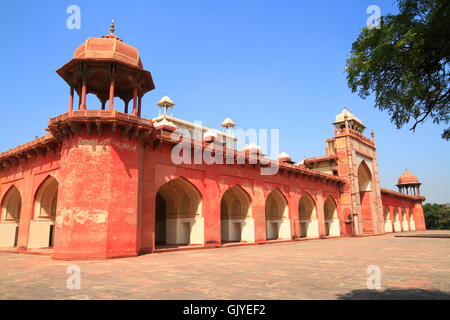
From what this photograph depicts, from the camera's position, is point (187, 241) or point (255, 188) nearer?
point (187, 241)

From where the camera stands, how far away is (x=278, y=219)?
2509cm

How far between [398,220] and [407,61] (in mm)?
47692

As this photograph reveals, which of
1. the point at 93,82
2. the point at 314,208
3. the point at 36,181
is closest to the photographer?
the point at 93,82

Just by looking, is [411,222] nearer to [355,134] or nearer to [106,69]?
[355,134]

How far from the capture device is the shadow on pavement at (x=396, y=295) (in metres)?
5.38

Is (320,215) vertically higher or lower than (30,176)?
lower

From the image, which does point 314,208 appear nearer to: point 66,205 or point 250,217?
point 250,217

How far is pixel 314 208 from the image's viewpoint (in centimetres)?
2833

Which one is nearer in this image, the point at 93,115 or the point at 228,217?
the point at 93,115

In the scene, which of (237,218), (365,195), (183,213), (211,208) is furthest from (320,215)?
(183,213)

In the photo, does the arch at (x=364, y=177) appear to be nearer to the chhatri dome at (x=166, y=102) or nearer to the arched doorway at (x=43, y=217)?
the chhatri dome at (x=166, y=102)

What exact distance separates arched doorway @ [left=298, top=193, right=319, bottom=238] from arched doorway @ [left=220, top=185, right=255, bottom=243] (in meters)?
7.67

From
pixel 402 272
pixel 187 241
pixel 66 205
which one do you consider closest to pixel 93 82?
pixel 66 205
